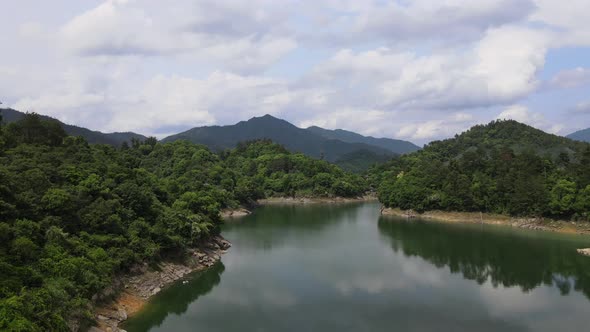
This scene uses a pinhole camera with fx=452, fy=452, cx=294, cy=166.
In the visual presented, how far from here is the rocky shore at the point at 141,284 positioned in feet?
69.1

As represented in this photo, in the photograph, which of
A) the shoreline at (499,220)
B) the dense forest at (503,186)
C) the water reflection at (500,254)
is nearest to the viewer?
the water reflection at (500,254)

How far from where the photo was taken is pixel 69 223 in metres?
24.6

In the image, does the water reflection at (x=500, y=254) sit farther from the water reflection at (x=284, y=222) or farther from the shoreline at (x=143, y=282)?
the shoreline at (x=143, y=282)

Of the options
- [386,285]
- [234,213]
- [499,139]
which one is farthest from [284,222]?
[499,139]

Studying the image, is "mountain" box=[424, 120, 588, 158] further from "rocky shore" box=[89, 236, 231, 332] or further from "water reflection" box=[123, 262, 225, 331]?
"water reflection" box=[123, 262, 225, 331]

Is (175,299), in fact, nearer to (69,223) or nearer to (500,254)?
(69,223)

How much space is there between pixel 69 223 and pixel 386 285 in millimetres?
19002

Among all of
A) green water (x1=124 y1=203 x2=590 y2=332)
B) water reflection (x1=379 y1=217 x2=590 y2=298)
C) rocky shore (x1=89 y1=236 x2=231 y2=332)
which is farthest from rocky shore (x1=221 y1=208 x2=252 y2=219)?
rocky shore (x1=89 y1=236 x2=231 y2=332)

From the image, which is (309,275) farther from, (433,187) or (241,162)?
(241,162)

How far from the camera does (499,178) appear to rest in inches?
2135

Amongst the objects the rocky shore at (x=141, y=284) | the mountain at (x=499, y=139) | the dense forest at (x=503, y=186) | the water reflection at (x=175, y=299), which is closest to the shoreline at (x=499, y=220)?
the dense forest at (x=503, y=186)

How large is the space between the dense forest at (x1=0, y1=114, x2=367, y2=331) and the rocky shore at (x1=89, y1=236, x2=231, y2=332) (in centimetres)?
69

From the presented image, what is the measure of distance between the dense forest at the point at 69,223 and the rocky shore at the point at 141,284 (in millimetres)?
690

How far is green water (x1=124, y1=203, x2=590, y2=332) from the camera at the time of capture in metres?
22.3
